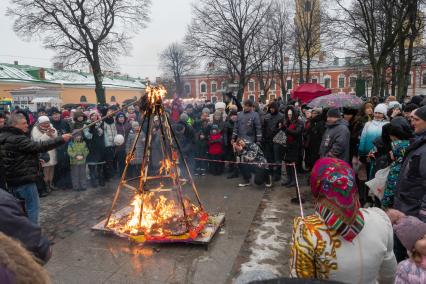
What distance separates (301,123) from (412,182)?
201 inches

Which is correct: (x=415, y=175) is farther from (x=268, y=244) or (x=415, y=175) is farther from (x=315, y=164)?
(x=268, y=244)

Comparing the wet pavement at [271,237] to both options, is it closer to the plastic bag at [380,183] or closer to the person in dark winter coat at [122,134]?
the plastic bag at [380,183]

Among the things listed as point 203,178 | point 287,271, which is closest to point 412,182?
point 287,271

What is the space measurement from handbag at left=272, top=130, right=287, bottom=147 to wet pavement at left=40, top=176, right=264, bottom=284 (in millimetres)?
1875

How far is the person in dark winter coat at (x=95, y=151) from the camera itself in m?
8.42

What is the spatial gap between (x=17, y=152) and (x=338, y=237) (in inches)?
177

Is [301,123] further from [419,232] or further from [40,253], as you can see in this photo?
[40,253]

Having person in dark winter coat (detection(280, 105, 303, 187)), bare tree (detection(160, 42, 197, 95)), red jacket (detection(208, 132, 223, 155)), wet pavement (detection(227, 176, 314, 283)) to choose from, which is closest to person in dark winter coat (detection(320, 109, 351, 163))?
wet pavement (detection(227, 176, 314, 283))

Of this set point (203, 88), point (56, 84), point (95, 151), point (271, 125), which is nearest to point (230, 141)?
point (271, 125)

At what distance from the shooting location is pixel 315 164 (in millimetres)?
2035

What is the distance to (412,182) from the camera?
317 centimetres

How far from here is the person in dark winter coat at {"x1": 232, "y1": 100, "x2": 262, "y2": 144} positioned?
27.4 ft

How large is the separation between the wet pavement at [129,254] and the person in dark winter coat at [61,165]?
170 centimetres

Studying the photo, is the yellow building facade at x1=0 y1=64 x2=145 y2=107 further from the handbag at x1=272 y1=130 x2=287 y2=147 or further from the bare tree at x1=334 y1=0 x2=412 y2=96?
the handbag at x1=272 y1=130 x2=287 y2=147
